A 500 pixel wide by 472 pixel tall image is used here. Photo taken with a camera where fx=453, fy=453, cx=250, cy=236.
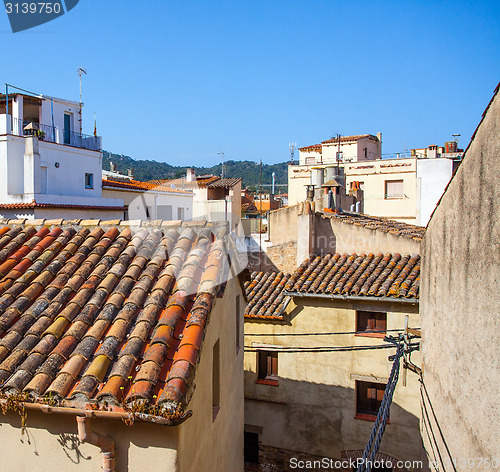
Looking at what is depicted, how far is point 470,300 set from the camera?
4.47 metres

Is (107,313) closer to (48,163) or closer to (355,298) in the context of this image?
(355,298)

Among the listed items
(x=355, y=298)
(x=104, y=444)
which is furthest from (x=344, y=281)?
(x=104, y=444)

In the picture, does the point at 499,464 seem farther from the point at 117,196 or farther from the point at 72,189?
the point at 117,196

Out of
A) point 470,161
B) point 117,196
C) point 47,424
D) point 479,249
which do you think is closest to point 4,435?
point 47,424

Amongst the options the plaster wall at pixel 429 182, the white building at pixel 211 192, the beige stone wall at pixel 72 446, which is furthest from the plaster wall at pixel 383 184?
the beige stone wall at pixel 72 446

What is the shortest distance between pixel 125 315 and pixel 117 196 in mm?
28682

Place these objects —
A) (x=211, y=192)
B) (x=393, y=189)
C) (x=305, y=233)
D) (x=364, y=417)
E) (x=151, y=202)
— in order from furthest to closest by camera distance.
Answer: (x=211, y=192) → (x=151, y=202) → (x=393, y=189) → (x=305, y=233) → (x=364, y=417)

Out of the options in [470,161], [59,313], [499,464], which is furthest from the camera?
[59,313]

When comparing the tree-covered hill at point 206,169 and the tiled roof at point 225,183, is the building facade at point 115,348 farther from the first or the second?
the tree-covered hill at point 206,169

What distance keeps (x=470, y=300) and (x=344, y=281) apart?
26.6 ft

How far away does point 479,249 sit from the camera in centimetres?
412

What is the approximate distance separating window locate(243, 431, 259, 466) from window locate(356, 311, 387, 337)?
4.89 metres

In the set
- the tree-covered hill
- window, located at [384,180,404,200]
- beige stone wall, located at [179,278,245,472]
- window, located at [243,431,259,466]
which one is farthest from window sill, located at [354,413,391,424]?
the tree-covered hill

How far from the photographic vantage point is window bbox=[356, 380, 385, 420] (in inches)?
490
